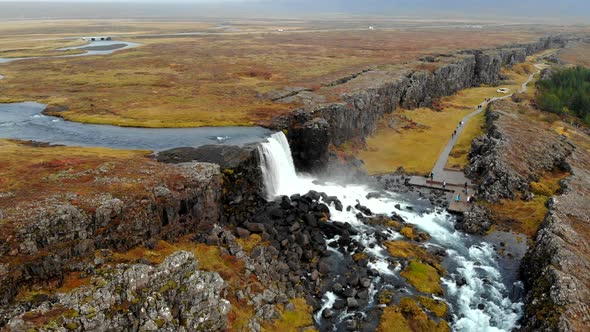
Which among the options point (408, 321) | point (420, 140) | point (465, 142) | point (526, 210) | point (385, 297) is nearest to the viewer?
point (408, 321)

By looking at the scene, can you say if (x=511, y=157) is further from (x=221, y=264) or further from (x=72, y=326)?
(x=72, y=326)

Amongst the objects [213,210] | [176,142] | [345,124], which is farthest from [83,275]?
[345,124]

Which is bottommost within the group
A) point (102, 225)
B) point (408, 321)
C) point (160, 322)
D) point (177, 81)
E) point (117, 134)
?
point (408, 321)

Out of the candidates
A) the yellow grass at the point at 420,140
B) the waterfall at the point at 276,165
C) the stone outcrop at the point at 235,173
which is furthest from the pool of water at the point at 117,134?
the yellow grass at the point at 420,140

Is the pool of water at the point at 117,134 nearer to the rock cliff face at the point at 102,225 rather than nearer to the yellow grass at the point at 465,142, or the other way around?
the rock cliff face at the point at 102,225

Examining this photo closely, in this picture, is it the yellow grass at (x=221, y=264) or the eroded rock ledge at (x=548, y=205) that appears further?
the eroded rock ledge at (x=548, y=205)

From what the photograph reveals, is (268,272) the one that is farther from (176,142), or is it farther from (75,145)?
(75,145)

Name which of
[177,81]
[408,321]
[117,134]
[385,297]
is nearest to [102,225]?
[385,297]
